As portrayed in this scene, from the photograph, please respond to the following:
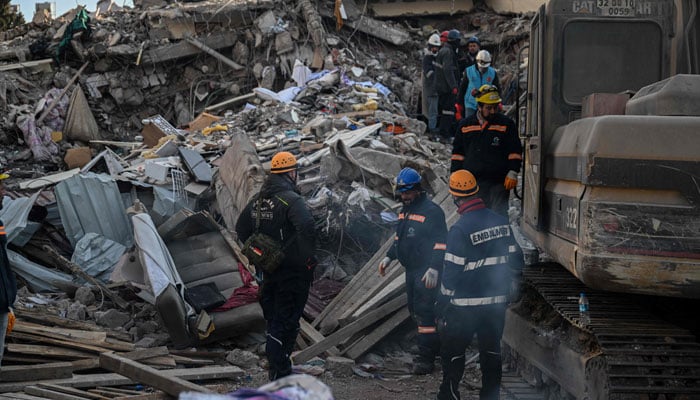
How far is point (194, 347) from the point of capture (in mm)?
8328

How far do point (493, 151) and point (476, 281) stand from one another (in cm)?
214

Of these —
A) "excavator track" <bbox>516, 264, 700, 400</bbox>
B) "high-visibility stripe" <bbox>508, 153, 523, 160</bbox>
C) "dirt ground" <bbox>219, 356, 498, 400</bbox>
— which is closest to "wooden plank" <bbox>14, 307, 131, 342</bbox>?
"dirt ground" <bbox>219, 356, 498, 400</bbox>

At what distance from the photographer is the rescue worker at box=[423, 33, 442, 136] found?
14758mm

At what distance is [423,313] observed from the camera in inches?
291

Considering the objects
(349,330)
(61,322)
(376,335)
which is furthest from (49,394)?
(376,335)

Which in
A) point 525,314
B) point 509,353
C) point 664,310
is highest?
point 664,310

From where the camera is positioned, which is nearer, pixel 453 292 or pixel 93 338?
pixel 453 292

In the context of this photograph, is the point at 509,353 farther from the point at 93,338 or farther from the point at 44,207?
the point at 44,207

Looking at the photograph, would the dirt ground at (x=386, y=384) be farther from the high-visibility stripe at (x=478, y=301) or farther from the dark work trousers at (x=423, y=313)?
the high-visibility stripe at (x=478, y=301)

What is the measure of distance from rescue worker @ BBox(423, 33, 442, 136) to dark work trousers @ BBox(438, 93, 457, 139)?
0.13 metres

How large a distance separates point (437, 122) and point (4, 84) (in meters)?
10.2

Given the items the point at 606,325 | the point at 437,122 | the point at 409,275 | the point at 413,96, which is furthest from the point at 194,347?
the point at 413,96

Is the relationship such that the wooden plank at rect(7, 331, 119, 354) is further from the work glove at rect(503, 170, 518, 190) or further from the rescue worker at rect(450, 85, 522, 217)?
the work glove at rect(503, 170, 518, 190)

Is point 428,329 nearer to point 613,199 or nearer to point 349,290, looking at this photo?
point 349,290
